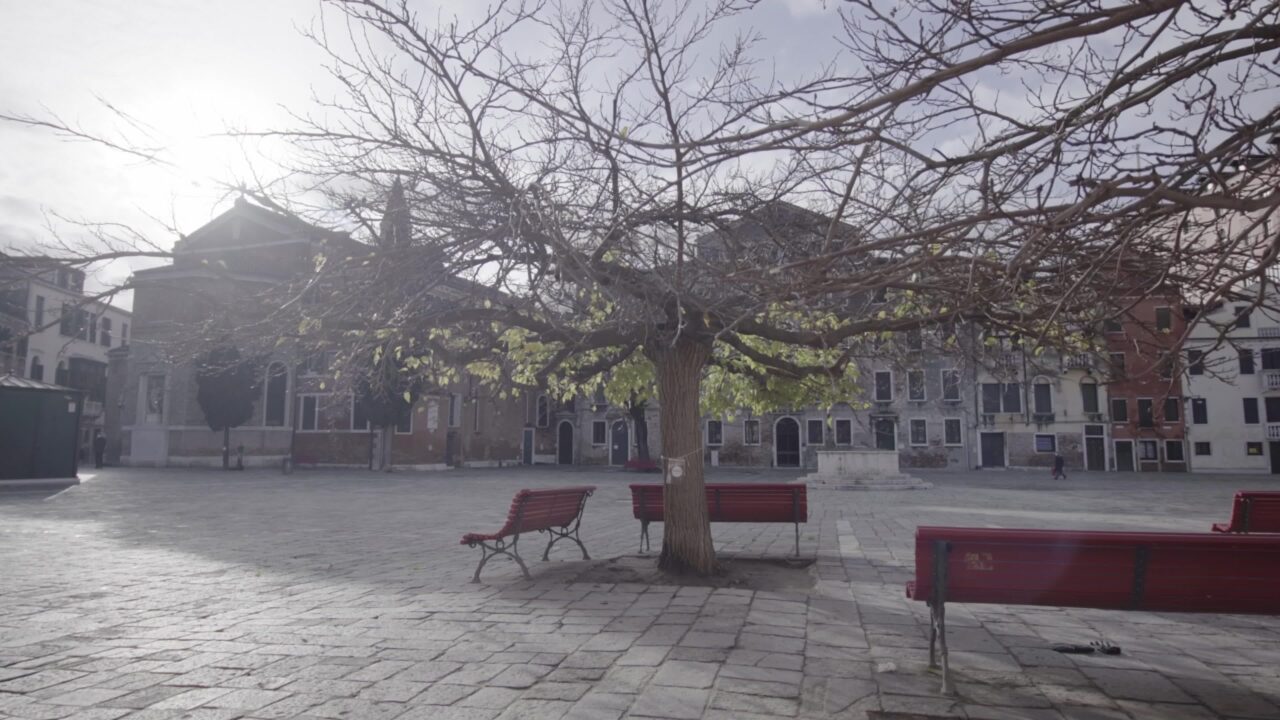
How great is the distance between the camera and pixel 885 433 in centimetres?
4466

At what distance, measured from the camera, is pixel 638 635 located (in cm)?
553

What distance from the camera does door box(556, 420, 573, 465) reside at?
5281 cm

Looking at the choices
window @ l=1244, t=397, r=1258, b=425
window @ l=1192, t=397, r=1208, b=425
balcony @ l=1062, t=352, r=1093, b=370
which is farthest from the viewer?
window @ l=1192, t=397, r=1208, b=425

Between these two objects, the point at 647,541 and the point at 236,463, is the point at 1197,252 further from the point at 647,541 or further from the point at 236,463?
the point at 236,463

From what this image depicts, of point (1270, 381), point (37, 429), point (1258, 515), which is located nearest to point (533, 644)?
point (1258, 515)

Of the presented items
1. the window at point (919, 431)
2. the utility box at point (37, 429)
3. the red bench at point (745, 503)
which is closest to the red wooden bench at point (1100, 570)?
the red bench at point (745, 503)

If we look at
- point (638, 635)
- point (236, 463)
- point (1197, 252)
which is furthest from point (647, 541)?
point (236, 463)

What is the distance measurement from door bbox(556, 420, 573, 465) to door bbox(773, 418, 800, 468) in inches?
530

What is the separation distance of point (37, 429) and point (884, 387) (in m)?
38.8

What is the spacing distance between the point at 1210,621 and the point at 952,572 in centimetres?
327

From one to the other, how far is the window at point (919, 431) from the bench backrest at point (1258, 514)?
122 feet

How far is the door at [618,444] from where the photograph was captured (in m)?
51.1

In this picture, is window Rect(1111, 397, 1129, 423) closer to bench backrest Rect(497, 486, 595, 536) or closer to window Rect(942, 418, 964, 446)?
window Rect(942, 418, 964, 446)

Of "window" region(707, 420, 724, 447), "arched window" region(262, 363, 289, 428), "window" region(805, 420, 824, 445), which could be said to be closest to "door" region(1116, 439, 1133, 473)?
"window" region(805, 420, 824, 445)
